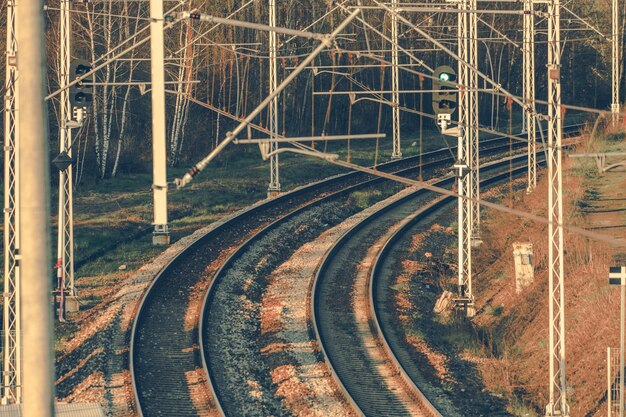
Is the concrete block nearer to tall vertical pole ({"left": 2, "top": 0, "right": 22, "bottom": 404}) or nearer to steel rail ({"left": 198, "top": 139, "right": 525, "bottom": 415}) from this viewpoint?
steel rail ({"left": 198, "top": 139, "right": 525, "bottom": 415})

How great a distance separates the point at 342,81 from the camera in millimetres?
60469

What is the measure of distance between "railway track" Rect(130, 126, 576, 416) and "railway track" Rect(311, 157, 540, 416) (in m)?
2.56

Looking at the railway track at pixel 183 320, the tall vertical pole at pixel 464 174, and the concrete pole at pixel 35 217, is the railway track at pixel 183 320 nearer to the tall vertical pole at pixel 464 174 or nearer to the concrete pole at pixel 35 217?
the tall vertical pole at pixel 464 174

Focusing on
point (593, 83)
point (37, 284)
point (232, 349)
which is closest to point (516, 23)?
point (593, 83)

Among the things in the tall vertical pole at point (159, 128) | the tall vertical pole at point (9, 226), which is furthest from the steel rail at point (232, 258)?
the tall vertical pole at point (159, 128)

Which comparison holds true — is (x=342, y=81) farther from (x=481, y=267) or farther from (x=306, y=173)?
(x=481, y=267)

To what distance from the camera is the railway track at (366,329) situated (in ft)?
64.7

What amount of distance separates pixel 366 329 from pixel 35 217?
59.7 feet

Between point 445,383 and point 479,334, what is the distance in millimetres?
4550

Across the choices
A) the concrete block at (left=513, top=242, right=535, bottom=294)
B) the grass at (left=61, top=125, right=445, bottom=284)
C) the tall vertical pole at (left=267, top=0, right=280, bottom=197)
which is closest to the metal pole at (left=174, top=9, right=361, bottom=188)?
the concrete block at (left=513, top=242, right=535, bottom=294)

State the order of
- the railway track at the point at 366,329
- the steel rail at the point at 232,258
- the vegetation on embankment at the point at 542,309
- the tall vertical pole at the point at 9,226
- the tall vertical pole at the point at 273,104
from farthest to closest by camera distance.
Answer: the tall vertical pole at the point at 273,104, the steel rail at the point at 232,258, the vegetation on embankment at the point at 542,309, the railway track at the point at 366,329, the tall vertical pole at the point at 9,226

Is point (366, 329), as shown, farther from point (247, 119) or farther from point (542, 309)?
point (247, 119)

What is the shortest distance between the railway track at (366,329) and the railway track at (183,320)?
2.56 m

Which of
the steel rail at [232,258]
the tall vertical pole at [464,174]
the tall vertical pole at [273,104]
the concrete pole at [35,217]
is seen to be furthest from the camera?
the tall vertical pole at [273,104]
